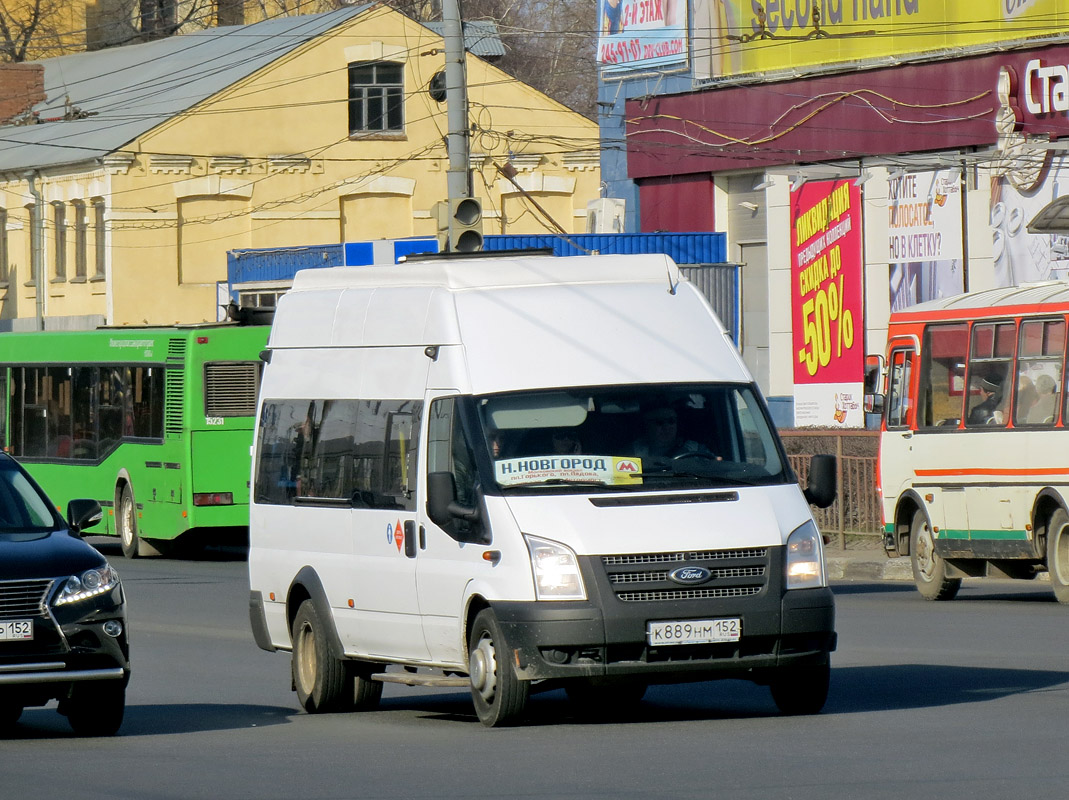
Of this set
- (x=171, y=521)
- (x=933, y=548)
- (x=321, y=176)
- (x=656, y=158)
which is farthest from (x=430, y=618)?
(x=321, y=176)

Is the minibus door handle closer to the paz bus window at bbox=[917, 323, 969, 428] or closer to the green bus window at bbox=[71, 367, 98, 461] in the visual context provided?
the paz bus window at bbox=[917, 323, 969, 428]

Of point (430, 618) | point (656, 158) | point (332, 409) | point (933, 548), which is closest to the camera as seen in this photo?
point (430, 618)

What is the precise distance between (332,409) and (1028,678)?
14.3 feet

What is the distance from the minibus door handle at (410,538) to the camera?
11.5m

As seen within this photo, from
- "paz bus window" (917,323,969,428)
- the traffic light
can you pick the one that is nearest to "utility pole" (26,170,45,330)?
the traffic light

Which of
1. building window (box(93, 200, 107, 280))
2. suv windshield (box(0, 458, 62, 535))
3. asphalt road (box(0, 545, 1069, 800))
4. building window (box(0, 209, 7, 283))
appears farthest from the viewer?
building window (box(0, 209, 7, 283))

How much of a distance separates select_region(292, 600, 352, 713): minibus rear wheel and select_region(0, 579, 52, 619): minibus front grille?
6.15ft

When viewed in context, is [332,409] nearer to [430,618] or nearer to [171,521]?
[430,618]

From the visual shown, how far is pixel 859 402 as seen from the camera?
31875 mm

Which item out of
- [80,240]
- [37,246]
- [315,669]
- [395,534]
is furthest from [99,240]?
[395,534]

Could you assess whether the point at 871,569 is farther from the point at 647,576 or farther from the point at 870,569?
the point at 647,576

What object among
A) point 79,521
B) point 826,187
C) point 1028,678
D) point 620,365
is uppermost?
point 826,187

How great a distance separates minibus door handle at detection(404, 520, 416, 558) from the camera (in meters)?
11.5

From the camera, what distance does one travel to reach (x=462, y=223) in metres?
23.9
